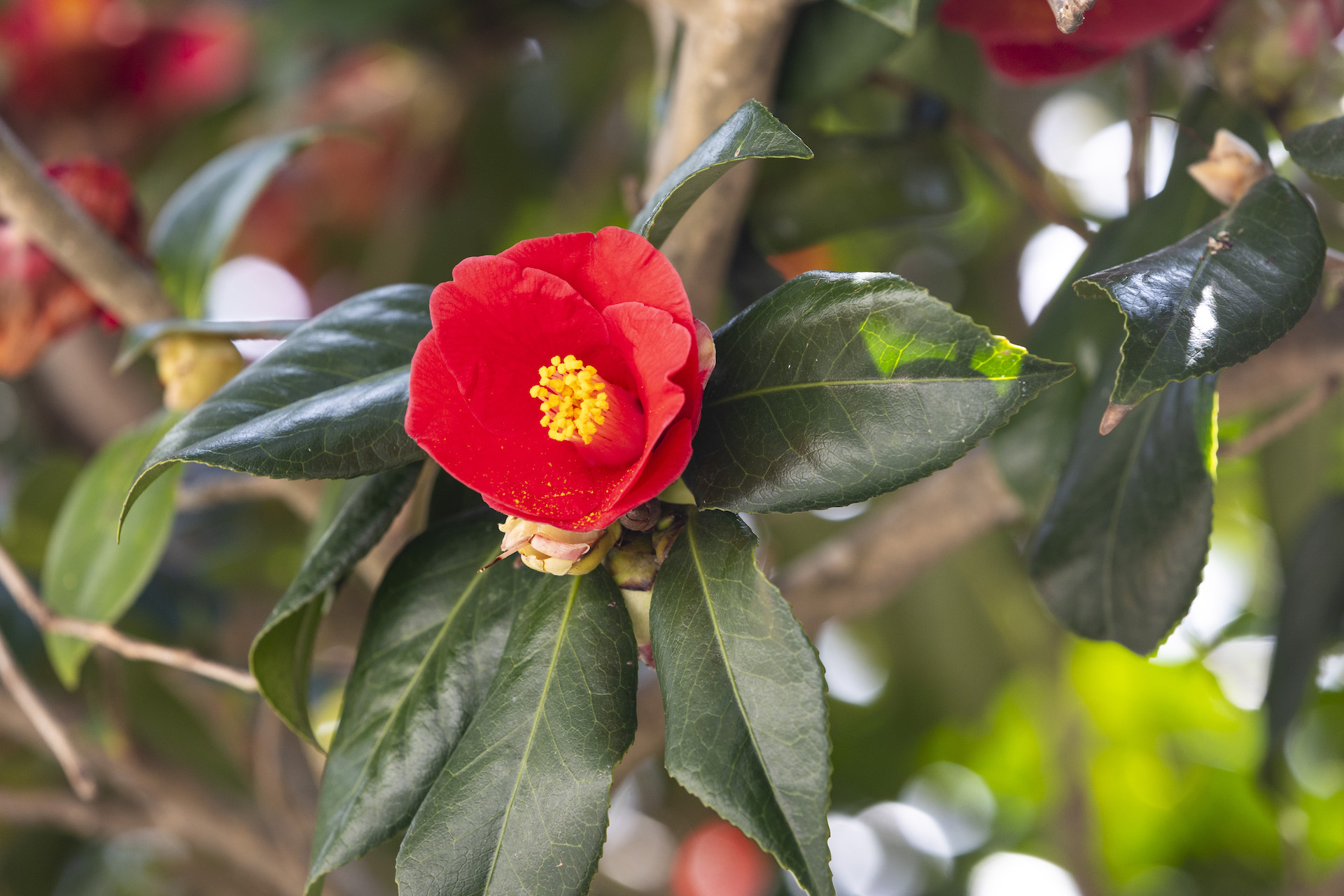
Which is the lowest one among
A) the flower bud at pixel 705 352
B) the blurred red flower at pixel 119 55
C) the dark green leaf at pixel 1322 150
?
the blurred red flower at pixel 119 55

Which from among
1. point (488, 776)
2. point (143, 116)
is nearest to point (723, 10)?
point (488, 776)

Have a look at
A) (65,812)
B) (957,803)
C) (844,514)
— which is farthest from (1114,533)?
(957,803)

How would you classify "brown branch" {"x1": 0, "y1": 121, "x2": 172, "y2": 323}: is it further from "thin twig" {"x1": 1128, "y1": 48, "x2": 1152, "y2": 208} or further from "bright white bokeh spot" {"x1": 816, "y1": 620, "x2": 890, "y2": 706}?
"bright white bokeh spot" {"x1": 816, "y1": 620, "x2": 890, "y2": 706}

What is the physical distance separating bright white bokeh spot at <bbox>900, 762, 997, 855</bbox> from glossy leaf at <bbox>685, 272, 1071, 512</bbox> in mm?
1407

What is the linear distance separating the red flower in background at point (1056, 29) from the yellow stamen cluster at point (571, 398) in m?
0.40

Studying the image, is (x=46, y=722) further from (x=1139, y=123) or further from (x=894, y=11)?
(x=1139, y=123)

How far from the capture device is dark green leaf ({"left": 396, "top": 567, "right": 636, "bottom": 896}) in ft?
1.34

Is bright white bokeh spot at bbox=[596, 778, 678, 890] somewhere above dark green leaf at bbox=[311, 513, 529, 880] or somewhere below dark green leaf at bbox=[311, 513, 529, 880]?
below

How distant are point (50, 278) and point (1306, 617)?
1021 millimetres

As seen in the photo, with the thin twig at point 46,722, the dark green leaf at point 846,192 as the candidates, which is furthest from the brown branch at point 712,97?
the thin twig at point 46,722

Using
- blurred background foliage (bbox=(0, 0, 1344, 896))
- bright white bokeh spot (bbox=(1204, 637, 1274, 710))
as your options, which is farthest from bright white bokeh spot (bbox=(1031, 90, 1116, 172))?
bright white bokeh spot (bbox=(1204, 637, 1274, 710))

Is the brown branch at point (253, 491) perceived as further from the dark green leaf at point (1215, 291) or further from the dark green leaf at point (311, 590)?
the dark green leaf at point (1215, 291)

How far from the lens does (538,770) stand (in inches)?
16.5

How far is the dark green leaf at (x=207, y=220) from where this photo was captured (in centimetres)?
76
